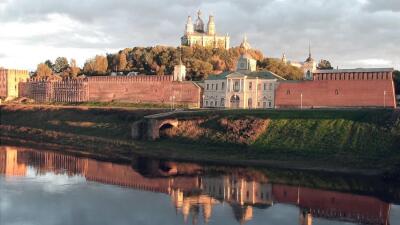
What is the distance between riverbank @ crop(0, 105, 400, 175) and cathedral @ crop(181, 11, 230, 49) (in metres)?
41.0

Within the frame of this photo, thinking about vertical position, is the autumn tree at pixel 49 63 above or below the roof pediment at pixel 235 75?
above

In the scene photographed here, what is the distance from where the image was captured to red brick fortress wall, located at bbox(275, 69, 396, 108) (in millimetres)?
46031

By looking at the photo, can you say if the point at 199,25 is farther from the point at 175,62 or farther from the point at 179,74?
the point at 179,74

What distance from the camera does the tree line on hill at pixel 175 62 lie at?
72250 mm

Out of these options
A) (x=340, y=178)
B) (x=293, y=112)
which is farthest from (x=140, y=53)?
(x=340, y=178)

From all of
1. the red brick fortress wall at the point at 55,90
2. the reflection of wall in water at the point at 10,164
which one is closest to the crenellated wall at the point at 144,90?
the red brick fortress wall at the point at 55,90

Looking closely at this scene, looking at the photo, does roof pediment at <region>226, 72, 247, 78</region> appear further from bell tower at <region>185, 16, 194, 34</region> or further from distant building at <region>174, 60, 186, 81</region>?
bell tower at <region>185, 16, 194, 34</region>

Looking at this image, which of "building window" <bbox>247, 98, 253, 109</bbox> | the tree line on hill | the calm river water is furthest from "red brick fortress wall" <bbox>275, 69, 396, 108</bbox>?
the tree line on hill

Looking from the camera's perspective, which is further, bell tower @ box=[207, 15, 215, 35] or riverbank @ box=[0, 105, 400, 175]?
bell tower @ box=[207, 15, 215, 35]

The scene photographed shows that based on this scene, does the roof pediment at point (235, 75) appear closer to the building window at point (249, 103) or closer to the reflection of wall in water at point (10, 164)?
the building window at point (249, 103)

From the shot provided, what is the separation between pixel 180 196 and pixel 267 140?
13.2m

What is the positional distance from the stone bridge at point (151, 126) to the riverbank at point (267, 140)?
30.2 inches

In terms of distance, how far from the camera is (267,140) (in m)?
39.7

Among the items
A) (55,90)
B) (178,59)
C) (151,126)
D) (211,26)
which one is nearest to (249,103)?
(151,126)
